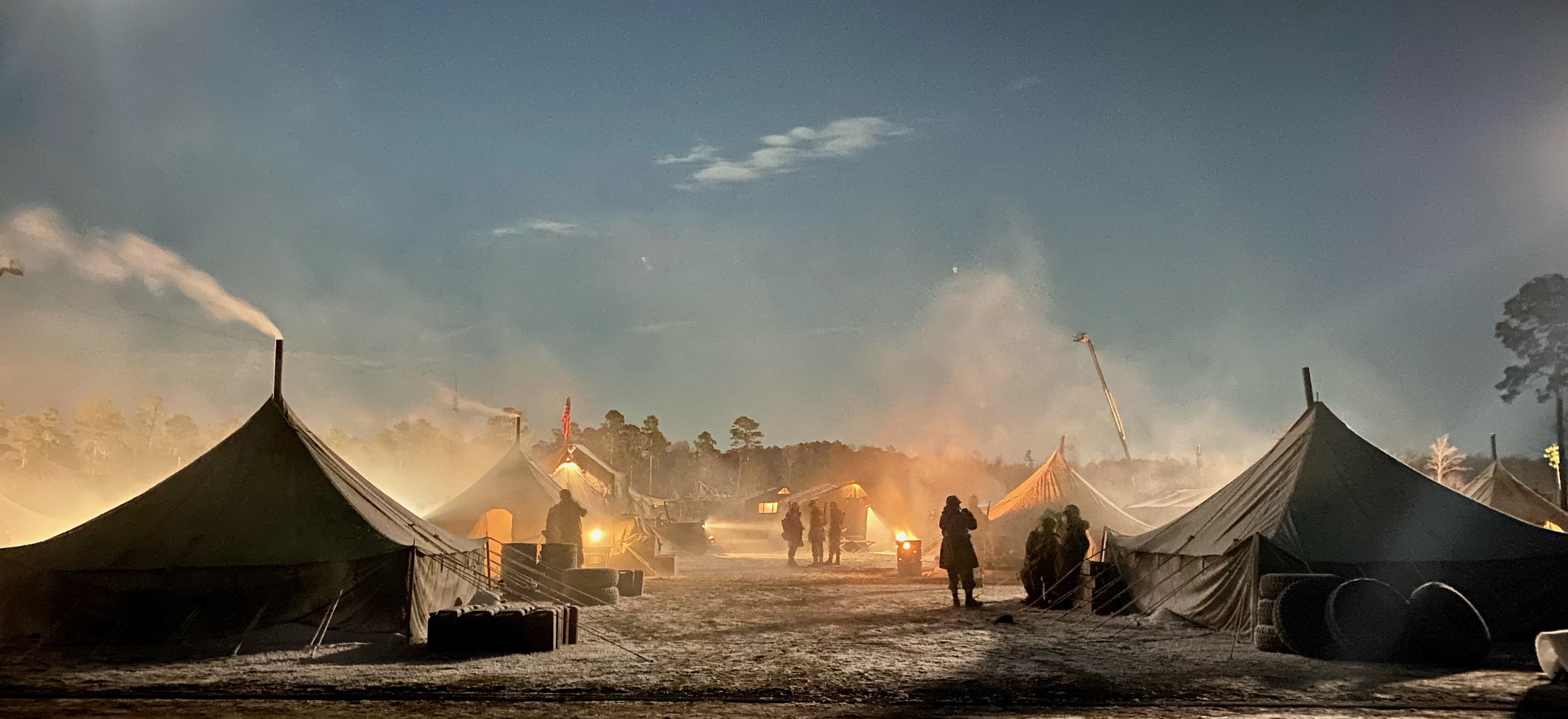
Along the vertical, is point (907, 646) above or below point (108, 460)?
below

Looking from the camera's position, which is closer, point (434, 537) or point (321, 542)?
point (321, 542)

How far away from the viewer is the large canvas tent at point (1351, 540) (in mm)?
11016

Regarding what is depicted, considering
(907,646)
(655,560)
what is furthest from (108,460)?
(907,646)

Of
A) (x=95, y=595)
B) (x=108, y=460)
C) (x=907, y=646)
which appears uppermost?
(x=108, y=460)

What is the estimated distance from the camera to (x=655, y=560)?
25.1 m

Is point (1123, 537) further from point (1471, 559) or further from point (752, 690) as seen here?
point (752, 690)

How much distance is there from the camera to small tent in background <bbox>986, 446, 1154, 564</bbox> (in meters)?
29.0

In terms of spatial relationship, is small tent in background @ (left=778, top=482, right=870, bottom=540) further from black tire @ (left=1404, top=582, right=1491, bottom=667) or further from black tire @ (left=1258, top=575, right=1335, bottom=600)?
black tire @ (left=1404, top=582, right=1491, bottom=667)

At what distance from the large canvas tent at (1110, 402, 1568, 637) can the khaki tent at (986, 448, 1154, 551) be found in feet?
52.2

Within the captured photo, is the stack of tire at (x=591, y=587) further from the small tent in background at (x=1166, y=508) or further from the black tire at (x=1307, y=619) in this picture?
the small tent in background at (x=1166, y=508)

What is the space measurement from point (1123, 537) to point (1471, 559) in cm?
533

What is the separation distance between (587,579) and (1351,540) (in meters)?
11.1

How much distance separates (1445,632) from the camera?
30.0ft

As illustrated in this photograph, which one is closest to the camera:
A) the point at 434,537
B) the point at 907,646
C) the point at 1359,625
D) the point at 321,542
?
the point at 1359,625
